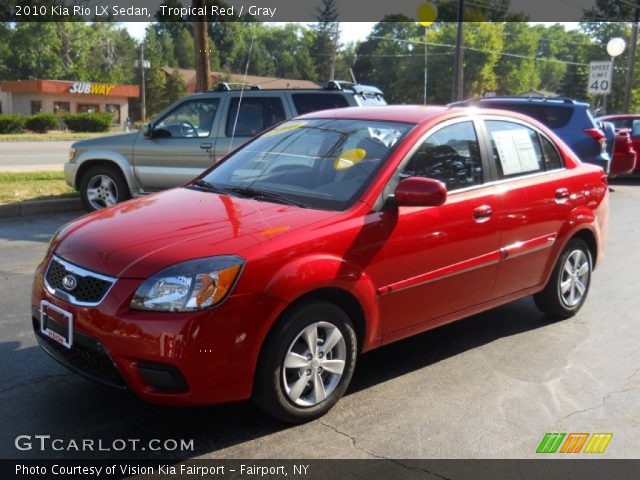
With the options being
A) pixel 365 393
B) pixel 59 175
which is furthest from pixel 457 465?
pixel 59 175

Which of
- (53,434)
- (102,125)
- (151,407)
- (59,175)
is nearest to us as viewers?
(53,434)

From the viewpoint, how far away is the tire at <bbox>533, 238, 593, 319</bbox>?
17.8 feet

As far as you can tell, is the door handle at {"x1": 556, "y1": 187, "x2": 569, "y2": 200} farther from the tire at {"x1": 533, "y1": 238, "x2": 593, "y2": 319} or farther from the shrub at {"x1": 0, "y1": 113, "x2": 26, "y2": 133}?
the shrub at {"x1": 0, "y1": 113, "x2": 26, "y2": 133}

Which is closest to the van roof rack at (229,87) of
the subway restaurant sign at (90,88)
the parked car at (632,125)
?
the parked car at (632,125)

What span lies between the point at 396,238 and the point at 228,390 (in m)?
1.34

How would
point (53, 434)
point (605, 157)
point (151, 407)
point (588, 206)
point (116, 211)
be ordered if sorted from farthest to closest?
1. point (605, 157)
2. point (588, 206)
3. point (116, 211)
4. point (151, 407)
5. point (53, 434)

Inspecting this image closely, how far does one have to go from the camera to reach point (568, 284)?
5555 mm

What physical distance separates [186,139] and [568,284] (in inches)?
237

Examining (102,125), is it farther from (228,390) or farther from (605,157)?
(228,390)

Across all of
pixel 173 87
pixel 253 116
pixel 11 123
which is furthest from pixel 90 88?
pixel 253 116

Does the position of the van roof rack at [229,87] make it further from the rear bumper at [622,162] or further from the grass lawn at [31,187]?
the rear bumper at [622,162]

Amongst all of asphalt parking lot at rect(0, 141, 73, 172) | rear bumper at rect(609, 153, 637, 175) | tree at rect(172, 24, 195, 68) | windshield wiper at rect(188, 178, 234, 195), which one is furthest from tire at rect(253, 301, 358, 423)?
tree at rect(172, 24, 195, 68)

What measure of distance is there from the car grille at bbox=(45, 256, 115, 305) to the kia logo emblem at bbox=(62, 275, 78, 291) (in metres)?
0.01

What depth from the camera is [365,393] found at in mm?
4102
